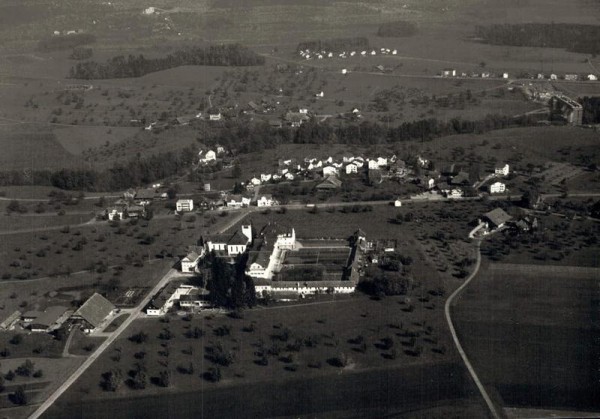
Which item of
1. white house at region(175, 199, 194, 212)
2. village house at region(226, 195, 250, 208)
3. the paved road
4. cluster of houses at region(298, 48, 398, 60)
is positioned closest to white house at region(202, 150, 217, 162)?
village house at region(226, 195, 250, 208)

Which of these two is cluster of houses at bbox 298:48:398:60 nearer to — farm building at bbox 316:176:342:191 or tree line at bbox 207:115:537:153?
tree line at bbox 207:115:537:153

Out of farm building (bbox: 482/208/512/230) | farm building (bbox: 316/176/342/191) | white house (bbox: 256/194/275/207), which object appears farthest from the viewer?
farm building (bbox: 316/176/342/191)

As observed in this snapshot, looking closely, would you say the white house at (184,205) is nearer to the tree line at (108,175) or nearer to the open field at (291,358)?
the tree line at (108,175)

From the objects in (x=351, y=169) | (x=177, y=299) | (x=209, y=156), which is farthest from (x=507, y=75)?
(x=177, y=299)

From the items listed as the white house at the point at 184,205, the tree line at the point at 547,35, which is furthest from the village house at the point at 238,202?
the tree line at the point at 547,35

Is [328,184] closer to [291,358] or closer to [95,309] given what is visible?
[95,309]

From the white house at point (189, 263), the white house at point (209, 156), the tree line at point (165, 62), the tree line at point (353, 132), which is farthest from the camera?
the tree line at point (165, 62)
